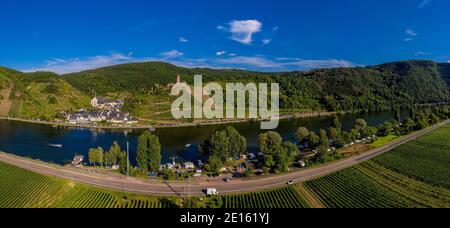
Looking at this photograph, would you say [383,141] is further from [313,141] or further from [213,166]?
[213,166]

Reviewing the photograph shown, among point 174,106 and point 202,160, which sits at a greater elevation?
point 174,106

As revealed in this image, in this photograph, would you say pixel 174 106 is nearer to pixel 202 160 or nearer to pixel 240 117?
pixel 240 117

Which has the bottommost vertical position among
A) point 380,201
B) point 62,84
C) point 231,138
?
point 380,201

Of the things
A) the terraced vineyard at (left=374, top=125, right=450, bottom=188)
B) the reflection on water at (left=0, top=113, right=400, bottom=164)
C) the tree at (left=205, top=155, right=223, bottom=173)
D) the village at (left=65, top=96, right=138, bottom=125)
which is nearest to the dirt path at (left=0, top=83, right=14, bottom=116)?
the reflection on water at (left=0, top=113, right=400, bottom=164)

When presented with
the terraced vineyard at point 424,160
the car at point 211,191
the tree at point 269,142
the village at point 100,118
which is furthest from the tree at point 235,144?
the village at point 100,118

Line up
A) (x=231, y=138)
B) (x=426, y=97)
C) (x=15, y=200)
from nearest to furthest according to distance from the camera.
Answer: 1. (x=15, y=200)
2. (x=231, y=138)
3. (x=426, y=97)

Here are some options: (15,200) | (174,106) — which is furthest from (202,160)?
(174,106)

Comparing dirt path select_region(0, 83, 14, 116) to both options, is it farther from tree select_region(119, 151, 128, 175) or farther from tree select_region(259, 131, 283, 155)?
tree select_region(259, 131, 283, 155)

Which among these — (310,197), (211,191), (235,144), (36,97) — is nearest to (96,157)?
(211,191)
